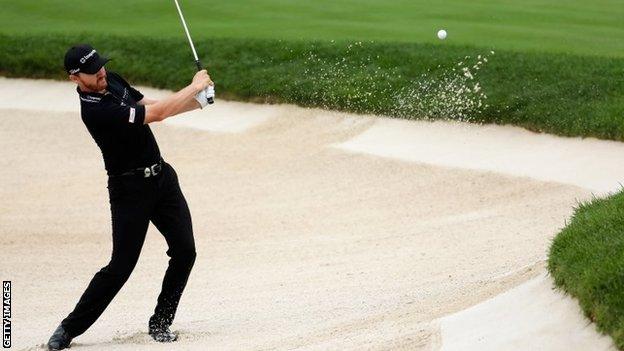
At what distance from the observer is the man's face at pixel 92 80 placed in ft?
26.5

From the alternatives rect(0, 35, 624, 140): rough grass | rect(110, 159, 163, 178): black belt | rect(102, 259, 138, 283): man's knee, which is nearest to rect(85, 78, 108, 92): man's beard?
rect(110, 159, 163, 178): black belt

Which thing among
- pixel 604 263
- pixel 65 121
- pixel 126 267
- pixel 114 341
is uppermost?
pixel 604 263

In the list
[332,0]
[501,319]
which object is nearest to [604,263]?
[501,319]

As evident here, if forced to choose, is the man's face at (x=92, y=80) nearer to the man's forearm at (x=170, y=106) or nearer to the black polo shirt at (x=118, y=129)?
the black polo shirt at (x=118, y=129)

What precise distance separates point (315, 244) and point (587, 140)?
3391 millimetres

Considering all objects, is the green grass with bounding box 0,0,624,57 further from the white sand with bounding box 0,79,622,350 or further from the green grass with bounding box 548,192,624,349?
the green grass with bounding box 548,192,624,349

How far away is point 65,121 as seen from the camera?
16.8m

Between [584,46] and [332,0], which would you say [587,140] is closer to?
[584,46]

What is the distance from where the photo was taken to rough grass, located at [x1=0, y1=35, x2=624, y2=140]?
13.7 metres

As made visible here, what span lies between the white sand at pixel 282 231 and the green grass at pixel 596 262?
7.0 inches

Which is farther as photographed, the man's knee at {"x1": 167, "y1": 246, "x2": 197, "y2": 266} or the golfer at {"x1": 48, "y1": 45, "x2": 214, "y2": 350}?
the man's knee at {"x1": 167, "y1": 246, "x2": 197, "y2": 266}

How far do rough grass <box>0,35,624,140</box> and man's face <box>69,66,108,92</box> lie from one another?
662 cm

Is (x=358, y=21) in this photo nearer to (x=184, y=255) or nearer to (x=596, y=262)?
(x=184, y=255)

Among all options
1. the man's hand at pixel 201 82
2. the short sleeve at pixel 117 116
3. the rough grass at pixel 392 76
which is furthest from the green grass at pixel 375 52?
the short sleeve at pixel 117 116
